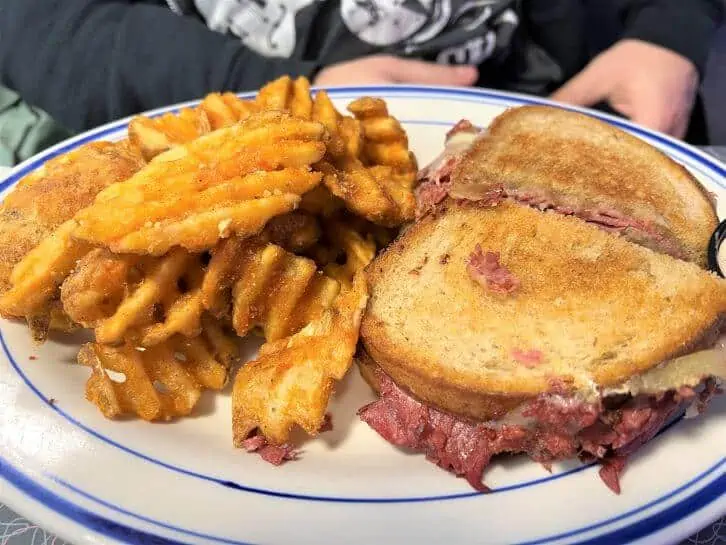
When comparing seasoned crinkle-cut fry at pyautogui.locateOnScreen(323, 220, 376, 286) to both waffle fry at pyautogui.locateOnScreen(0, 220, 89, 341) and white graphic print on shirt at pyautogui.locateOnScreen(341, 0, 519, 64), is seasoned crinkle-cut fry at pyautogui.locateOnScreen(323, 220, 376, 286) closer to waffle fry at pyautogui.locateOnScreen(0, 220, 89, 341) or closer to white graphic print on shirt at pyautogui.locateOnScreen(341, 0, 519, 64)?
waffle fry at pyautogui.locateOnScreen(0, 220, 89, 341)

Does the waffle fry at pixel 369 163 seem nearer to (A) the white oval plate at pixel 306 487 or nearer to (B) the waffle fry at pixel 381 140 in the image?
(B) the waffle fry at pixel 381 140

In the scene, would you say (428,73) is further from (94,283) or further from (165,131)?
(94,283)

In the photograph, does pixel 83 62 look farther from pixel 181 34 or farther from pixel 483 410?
pixel 483 410

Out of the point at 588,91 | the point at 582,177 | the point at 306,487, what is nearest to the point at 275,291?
the point at 306,487

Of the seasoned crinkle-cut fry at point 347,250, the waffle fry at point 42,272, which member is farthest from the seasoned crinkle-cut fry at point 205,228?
the seasoned crinkle-cut fry at point 347,250

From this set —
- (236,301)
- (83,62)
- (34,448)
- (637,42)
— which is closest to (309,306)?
(236,301)
